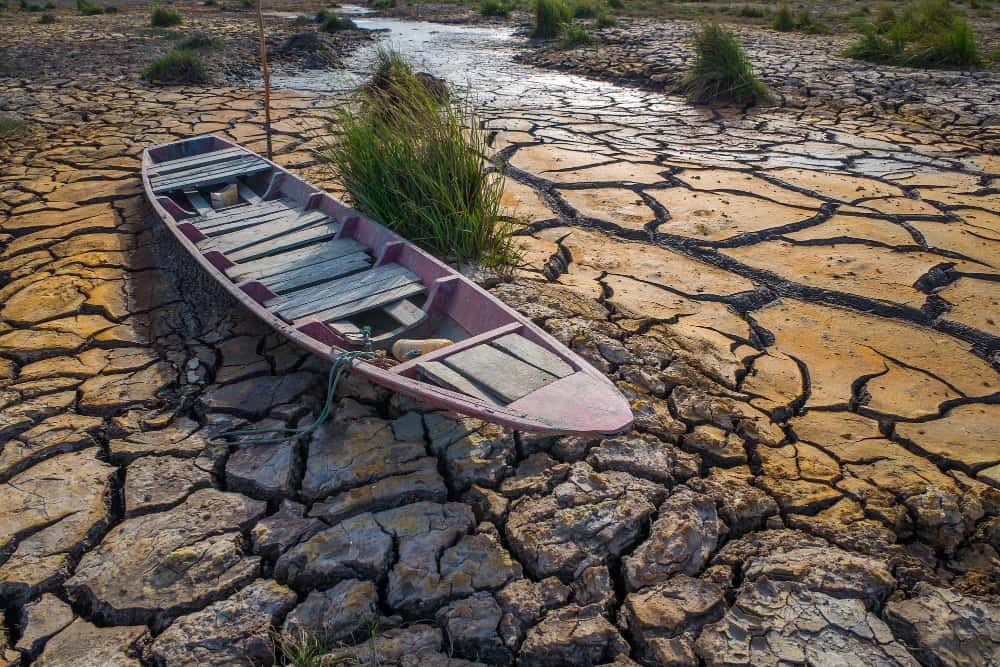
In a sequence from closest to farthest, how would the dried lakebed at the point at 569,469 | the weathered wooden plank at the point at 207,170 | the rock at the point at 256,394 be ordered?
the dried lakebed at the point at 569,469 → the rock at the point at 256,394 → the weathered wooden plank at the point at 207,170

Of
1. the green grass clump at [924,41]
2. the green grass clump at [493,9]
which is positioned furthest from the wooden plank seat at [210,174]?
the green grass clump at [493,9]

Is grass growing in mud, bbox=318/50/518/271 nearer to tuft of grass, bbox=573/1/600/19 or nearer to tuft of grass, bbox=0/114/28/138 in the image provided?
tuft of grass, bbox=0/114/28/138

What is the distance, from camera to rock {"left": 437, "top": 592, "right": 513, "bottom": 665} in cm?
166

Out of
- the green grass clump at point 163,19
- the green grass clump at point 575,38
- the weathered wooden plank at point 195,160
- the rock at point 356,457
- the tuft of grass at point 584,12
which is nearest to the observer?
the rock at point 356,457

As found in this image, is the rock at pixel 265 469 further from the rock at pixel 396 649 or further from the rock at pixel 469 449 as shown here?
the rock at pixel 396 649

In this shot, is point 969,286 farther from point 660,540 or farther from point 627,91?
point 627,91

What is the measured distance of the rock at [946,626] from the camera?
5.27 ft

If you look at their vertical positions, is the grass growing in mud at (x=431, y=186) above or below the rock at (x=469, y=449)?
above

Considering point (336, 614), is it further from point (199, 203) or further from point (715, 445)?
point (199, 203)

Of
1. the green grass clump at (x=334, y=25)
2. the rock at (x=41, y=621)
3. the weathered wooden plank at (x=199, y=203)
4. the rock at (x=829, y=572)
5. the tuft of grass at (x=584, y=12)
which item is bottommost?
the rock at (x=41, y=621)

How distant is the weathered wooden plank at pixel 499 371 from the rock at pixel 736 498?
569mm

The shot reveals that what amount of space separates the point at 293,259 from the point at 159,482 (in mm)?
1307

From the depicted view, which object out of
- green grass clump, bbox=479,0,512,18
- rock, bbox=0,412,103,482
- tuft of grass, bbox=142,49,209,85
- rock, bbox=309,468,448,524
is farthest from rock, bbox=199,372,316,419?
green grass clump, bbox=479,0,512,18

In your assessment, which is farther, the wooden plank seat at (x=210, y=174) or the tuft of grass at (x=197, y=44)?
the tuft of grass at (x=197, y=44)
